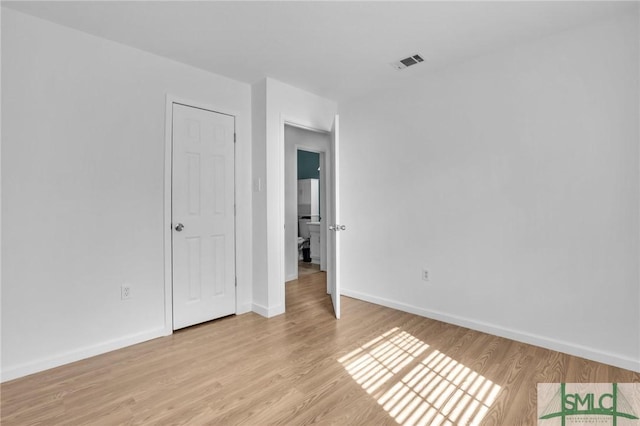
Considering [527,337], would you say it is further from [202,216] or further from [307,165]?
[307,165]

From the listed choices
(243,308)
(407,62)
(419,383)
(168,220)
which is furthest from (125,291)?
(407,62)

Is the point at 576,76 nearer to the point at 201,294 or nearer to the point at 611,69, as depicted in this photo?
the point at 611,69

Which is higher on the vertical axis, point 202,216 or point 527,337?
point 202,216

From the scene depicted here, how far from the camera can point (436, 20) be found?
233 cm

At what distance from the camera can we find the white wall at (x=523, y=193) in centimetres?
227

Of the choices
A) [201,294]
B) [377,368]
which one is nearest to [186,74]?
[201,294]

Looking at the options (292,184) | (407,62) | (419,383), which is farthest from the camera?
(292,184)

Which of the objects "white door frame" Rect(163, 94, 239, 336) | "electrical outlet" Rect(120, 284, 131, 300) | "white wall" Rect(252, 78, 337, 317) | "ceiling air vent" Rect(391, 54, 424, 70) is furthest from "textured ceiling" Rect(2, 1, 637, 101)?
"electrical outlet" Rect(120, 284, 131, 300)

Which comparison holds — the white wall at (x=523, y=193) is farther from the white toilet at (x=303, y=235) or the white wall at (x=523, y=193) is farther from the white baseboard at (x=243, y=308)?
the white toilet at (x=303, y=235)

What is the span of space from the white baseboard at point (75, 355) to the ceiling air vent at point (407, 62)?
10.7ft

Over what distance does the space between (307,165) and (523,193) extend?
16.6ft

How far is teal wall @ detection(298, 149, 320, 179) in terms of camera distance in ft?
23.6

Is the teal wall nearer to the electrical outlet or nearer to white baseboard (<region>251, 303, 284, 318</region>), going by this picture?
white baseboard (<region>251, 303, 284, 318</region>)

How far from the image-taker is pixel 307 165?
7.23m
